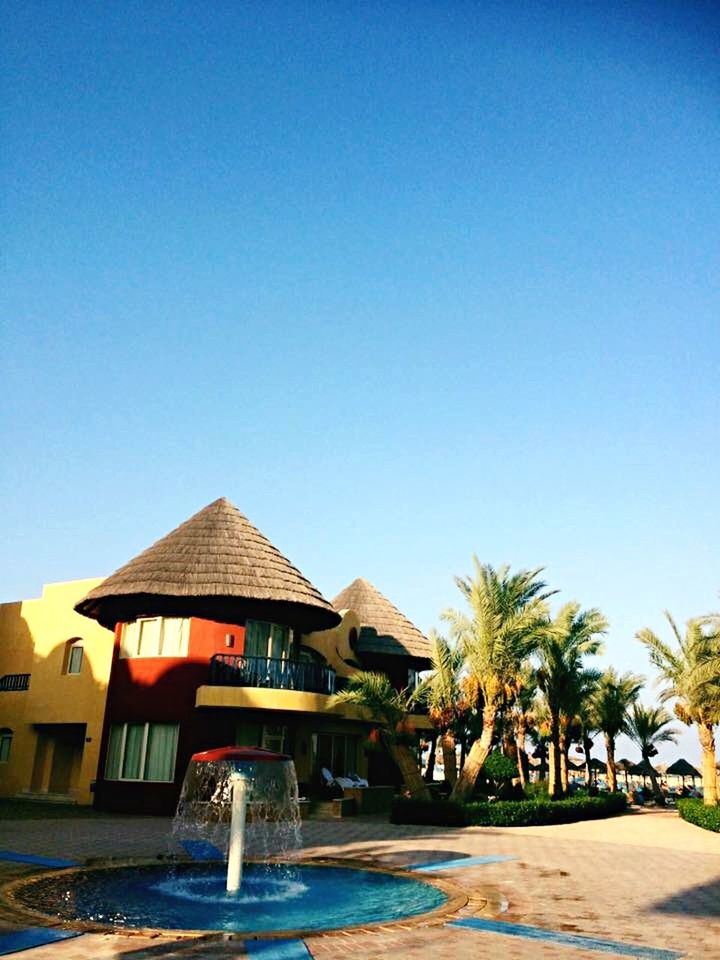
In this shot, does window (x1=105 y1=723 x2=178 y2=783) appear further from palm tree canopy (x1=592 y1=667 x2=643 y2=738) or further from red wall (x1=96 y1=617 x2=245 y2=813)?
palm tree canopy (x1=592 y1=667 x2=643 y2=738)

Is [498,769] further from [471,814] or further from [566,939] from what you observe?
[566,939]

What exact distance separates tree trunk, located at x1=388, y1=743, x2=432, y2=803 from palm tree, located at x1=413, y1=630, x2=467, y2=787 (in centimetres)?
124

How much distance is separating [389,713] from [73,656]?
12.9m

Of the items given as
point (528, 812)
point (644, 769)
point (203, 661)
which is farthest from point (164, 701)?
point (644, 769)

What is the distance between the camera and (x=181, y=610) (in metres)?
26.9

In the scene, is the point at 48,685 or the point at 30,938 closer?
the point at 30,938

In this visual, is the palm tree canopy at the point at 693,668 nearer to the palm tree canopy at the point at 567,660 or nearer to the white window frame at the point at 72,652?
the palm tree canopy at the point at 567,660

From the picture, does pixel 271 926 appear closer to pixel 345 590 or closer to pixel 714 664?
pixel 714 664

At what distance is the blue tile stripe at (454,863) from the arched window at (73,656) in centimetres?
1908

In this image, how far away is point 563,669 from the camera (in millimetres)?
32812

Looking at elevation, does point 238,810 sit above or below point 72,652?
below

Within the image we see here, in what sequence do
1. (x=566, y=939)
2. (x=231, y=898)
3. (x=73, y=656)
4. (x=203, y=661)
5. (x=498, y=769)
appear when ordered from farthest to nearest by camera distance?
1. (x=498, y=769)
2. (x=73, y=656)
3. (x=203, y=661)
4. (x=231, y=898)
5. (x=566, y=939)

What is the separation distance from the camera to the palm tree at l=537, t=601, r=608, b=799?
107ft

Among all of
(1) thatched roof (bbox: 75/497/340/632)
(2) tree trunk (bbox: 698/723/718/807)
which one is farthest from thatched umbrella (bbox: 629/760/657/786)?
(1) thatched roof (bbox: 75/497/340/632)
